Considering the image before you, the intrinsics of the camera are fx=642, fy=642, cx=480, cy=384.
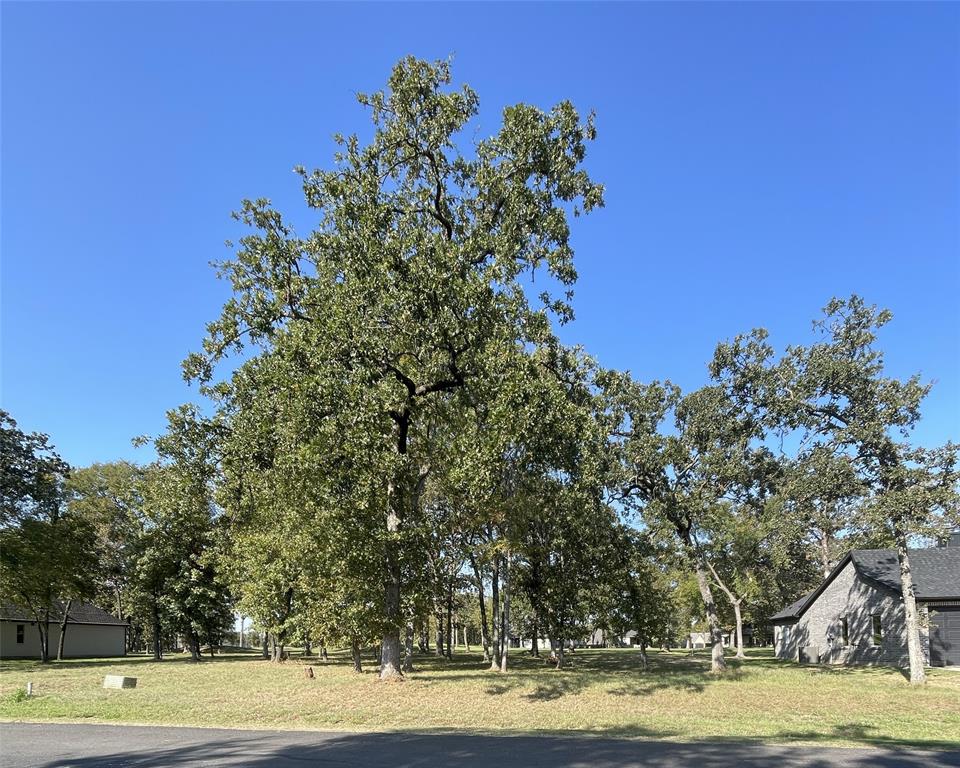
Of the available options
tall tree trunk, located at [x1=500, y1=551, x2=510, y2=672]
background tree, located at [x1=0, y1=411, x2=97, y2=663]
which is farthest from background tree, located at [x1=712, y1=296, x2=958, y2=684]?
background tree, located at [x1=0, y1=411, x2=97, y2=663]

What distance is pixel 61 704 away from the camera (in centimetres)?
1472

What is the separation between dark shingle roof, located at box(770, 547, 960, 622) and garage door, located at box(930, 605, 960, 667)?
0.82 m

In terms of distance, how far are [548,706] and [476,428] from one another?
6.86 metres

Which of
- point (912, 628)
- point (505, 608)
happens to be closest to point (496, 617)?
point (505, 608)

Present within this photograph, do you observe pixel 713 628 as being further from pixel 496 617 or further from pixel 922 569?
pixel 922 569

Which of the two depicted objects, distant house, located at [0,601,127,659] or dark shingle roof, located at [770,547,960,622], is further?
distant house, located at [0,601,127,659]

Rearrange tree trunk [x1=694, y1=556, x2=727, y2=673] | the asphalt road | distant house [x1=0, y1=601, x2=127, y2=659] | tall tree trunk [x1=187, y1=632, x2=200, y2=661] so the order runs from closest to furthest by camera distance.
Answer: the asphalt road → tree trunk [x1=694, y1=556, x2=727, y2=673] → tall tree trunk [x1=187, y1=632, x2=200, y2=661] → distant house [x1=0, y1=601, x2=127, y2=659]

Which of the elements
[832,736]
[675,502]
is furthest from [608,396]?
[832,736]

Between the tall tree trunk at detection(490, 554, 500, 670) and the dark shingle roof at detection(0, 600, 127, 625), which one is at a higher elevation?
the tall tree trunk at detection(490, 554, 500, 670)

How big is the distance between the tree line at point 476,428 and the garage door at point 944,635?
25.0 feet

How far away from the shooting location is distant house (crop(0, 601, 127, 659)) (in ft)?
149

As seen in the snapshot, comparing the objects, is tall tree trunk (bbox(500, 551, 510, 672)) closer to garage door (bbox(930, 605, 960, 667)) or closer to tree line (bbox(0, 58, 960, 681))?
tree line (bbox(0, 58, 960, 681))

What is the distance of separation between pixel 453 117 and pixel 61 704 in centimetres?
1757

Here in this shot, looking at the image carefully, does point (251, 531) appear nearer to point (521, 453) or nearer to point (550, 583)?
point (550, 583)
